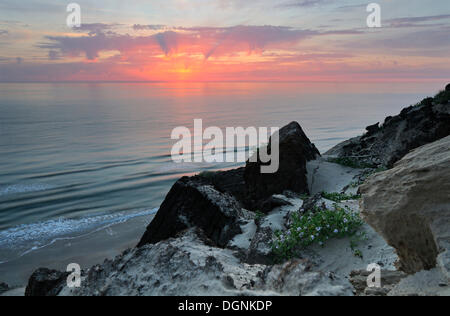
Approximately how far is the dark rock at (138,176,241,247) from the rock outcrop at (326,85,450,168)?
6.19m

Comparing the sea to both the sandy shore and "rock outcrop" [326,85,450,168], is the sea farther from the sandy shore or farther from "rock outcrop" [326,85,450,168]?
"rock outcrop" [326,85,450,168]

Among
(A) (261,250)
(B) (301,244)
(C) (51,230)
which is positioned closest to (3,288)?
(C) (51,230)

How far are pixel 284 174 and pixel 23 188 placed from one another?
1782cm

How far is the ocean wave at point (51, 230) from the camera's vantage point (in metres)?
14.3

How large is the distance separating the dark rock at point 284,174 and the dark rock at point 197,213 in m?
3.63

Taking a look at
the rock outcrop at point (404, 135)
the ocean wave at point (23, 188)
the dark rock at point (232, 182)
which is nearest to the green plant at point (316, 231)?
the rock outcrop at point (404, 135)

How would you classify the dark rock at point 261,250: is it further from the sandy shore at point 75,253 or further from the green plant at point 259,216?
the sandy shore at point 75,253

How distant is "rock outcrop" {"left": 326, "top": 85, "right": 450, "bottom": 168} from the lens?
12047 millimetres

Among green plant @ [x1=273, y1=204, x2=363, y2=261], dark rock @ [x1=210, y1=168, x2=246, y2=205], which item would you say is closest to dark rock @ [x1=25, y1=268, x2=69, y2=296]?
green plant @ [x1=273, y1=204, x2=363, y2=261]

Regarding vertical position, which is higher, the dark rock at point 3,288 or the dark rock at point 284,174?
the dark rock at point 284,174

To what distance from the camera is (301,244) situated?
657 cm

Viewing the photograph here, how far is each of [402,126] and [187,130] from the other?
1457 inches

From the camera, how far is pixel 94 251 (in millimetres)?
13562

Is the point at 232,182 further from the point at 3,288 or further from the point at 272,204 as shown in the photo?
the point at 3,288
